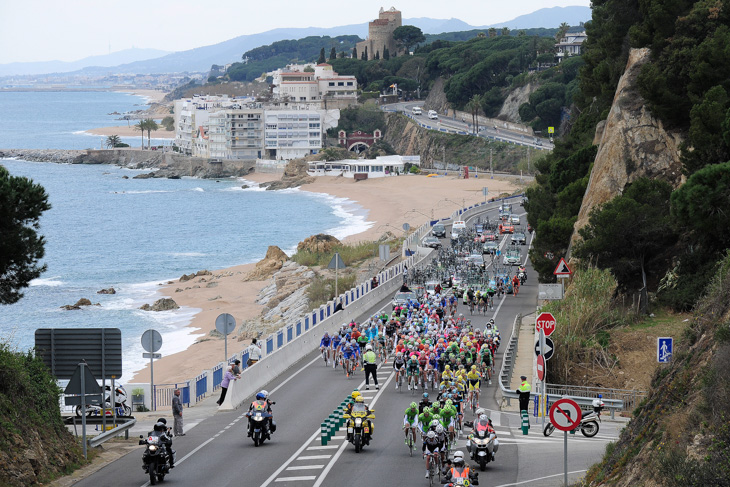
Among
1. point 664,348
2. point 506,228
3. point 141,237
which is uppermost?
point 664,348

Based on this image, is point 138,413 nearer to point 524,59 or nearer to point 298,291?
point 298,291

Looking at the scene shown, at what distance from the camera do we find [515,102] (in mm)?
157750

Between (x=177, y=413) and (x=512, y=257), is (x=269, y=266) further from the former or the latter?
(x=177, y=413)

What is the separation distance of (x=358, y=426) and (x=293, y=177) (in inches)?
5279

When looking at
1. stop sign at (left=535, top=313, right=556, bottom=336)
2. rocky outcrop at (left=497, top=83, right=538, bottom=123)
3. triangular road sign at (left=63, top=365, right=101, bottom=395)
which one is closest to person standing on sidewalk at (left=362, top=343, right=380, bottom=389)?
stop sign at (left=535, top=313, right=556, bottom=336)

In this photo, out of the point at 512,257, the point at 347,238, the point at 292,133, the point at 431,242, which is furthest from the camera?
the point at 292,133

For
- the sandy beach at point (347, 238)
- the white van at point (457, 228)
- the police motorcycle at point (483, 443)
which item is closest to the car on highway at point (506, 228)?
the white van at point (457, 228)

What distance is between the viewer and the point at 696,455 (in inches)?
523

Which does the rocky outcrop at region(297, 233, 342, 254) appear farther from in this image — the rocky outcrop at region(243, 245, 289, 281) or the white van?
the white van

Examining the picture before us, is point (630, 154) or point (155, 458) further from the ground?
point (630, 154)

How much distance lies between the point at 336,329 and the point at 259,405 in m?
17.5

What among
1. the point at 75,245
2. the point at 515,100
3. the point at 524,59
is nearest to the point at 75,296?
the point at 75,245

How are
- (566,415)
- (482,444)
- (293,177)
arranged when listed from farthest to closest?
(293,177) → (482,444) → (566,415)

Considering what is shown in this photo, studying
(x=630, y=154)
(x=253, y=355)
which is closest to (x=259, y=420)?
(x=253, y=355)
